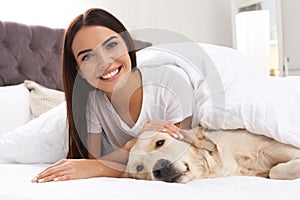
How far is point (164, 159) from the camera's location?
55.5 inches

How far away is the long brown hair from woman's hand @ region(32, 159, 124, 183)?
245 mm

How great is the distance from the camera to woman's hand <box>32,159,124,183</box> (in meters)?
1.46

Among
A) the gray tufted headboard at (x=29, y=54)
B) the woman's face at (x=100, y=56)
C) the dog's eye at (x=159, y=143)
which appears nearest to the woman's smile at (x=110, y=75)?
the woman's face at (x=100, y=56)

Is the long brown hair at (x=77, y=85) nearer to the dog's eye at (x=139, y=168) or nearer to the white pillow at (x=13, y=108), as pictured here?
the dog's eye at (x=139, y=168)

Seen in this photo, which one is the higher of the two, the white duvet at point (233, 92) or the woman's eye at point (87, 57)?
the woman's eye at point (87, 57)

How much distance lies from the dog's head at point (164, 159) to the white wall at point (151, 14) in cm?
199

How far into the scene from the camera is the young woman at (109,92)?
1.68 m

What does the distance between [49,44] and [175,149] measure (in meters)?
1.77

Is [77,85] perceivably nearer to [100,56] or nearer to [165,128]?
[100,56]

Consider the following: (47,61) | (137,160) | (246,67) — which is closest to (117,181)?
(137,160)

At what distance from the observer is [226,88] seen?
1738 mm

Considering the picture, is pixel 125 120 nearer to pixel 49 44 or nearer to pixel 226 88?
pixel 226 88

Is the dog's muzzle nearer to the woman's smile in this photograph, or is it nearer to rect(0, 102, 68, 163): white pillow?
the woman's smile

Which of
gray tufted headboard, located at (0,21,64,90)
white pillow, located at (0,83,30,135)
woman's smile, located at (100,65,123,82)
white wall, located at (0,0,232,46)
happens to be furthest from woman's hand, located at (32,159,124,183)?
white wall, located at (0,0,232,46)
